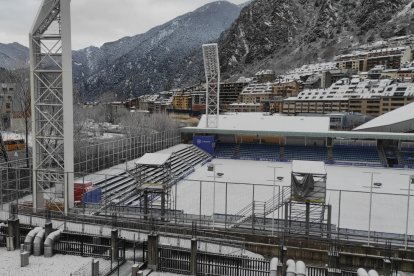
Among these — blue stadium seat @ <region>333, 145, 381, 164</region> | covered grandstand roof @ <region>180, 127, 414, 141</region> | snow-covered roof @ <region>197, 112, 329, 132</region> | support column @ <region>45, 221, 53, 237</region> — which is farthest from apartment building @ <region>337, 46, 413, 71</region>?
support column @ <region>45, 221, 53, 237</region>

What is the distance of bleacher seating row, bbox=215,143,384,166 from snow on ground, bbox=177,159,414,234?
153cm

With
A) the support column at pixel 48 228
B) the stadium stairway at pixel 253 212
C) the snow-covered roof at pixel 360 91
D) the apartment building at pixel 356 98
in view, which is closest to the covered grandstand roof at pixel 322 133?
the stadium stairway at pixel 253 212

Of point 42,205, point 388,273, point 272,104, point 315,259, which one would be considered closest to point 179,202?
point 42,205

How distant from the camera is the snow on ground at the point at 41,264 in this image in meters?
12.5

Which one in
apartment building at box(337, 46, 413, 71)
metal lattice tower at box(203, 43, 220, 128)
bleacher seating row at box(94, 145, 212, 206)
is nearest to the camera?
bleacher seating row at box(94, 145, 212, 206)

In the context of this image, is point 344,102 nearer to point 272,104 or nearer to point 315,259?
point 272,104

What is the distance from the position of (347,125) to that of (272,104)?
90.6 ft

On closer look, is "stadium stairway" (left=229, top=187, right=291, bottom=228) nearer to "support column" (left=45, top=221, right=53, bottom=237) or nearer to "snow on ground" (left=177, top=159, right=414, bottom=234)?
"snow on ground" (left=177, top=159, right=414, bottom=234)

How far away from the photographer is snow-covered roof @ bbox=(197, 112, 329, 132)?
129 ft

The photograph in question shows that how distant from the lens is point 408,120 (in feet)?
129

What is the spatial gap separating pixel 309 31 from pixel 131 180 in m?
171

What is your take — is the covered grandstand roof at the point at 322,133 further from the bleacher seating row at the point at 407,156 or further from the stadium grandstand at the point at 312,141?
the bleacher seating row at the point at 407,156

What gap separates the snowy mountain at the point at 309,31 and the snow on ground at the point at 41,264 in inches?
6144

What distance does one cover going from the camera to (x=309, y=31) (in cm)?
17762
